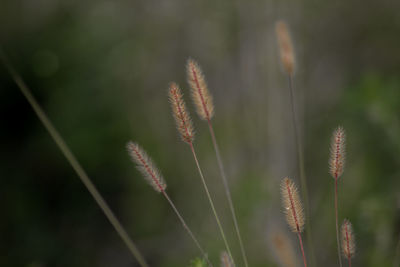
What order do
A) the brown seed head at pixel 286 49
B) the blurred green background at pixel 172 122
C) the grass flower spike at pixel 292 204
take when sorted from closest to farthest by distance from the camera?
the grass flower spike at pixel 292 204 → the brown seed head at pixel 286 49 → the blurred green background at pixel 172 122

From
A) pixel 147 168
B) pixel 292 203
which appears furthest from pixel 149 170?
pixel 292 203

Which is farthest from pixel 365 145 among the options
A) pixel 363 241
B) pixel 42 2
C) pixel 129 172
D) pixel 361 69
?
pixel 42 2

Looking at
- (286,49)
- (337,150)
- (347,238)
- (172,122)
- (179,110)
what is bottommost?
(347,238)

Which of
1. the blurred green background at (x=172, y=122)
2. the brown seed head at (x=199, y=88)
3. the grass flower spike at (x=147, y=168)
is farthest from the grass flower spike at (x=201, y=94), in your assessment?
the blurred green background at (x=172, y=122)

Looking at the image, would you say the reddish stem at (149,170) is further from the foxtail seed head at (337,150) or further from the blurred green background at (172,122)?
the blurred green background at (172,122)

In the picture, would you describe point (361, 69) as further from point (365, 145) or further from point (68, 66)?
point (68, 66)

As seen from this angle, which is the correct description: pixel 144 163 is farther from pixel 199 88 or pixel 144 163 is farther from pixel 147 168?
pixel 199 88
